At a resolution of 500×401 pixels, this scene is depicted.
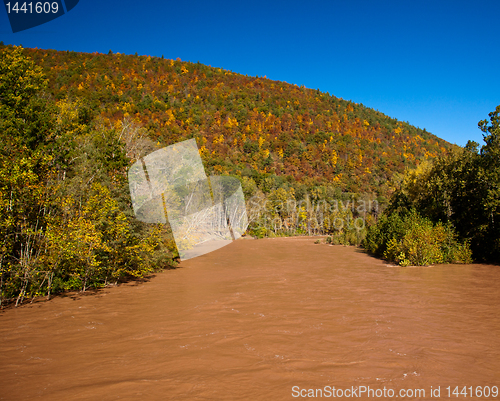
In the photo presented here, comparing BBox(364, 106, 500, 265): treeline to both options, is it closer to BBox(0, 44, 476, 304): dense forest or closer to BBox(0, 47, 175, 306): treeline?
BBox(0, 44, 476, 304): dense forest

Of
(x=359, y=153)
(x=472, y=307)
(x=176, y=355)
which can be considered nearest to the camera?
(x=176, y=355)

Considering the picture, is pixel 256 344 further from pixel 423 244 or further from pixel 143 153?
pixel 143 153

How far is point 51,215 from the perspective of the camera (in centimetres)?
978

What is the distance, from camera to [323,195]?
228 feet

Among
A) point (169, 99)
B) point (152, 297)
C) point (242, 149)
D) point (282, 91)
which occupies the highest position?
point (282, 91)

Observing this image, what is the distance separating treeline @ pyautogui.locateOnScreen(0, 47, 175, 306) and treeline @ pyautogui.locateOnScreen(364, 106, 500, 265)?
14.4 m

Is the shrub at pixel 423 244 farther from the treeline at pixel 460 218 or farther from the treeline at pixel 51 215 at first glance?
the treeline at pixel 51 215

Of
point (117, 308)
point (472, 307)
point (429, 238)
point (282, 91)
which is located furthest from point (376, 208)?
point (282, 91)

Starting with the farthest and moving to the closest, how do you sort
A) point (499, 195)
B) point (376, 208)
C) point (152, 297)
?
point (376, 208)
point (499, 195)
point (152, 297)

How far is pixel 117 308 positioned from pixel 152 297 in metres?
1.69

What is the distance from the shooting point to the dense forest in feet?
30.6

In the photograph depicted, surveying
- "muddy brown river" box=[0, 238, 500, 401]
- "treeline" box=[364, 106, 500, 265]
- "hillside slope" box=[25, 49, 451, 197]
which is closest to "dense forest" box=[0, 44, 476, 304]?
"hillside slope" box=[25, 49, 451, 197]

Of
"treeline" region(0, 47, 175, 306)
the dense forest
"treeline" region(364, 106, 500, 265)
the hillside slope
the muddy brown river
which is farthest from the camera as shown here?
the hillside slope

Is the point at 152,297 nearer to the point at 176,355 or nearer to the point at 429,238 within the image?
the point at 176,355
